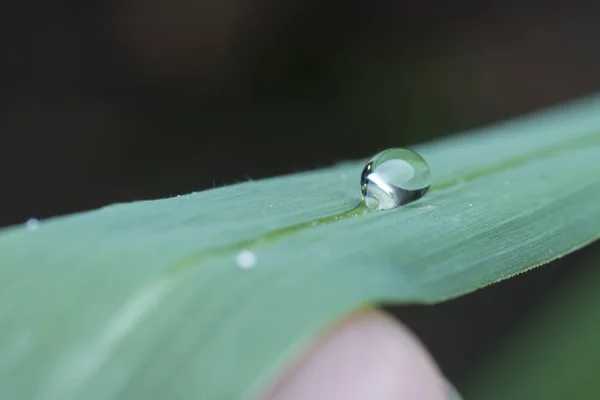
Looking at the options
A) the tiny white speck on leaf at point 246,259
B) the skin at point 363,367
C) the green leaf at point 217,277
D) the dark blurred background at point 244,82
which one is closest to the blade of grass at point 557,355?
the dark blurred background at point 244,82

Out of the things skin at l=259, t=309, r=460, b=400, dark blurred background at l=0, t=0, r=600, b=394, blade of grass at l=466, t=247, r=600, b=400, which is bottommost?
skin at l=259, t=309, r=460, b=400

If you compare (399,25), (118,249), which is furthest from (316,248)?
(399,25)

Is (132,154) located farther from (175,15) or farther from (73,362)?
(73,362)

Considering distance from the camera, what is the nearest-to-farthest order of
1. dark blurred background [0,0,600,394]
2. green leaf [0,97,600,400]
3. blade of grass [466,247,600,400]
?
green leaf [0,97,600,400] → blade of grass [466,247,600,400] → dark blurred background [0,0,600,394]

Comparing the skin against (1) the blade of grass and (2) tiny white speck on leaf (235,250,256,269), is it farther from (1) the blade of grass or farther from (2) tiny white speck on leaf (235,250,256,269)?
(1) the blade of grass

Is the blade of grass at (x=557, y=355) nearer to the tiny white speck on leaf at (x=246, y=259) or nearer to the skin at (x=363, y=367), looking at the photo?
the skin at (x=363, y=367)

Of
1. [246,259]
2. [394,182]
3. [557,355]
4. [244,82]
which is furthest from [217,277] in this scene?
[244,82]

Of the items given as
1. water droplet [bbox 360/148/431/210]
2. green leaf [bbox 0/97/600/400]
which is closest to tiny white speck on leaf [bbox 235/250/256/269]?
green leaf [bbox 0/97/600/400]

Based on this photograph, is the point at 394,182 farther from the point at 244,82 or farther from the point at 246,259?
the point at 244,82

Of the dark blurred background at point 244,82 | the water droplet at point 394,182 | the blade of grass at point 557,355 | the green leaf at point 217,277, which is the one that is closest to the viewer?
the green leaf at point 217,277
